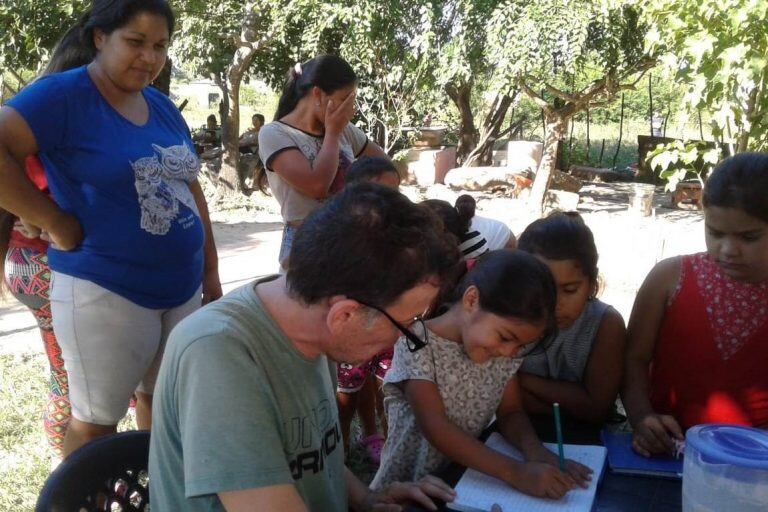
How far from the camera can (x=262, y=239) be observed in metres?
9.12

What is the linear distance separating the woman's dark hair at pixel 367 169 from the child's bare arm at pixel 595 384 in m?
0.96

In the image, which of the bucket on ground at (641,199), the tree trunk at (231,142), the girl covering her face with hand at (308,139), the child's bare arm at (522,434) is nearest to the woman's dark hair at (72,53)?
the girl covering her face with hand at (308,139)

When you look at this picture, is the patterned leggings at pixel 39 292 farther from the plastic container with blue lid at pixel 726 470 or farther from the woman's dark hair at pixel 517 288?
the plastic container with blue lid at pixel 726 470

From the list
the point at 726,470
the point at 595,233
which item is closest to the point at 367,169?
the point at 726,470

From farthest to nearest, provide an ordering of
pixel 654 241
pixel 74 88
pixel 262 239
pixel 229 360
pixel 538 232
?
1. pixel 262 239
2. pixel 654 241
3. pixel 538 232
4. pixel 74 88
5. pixel 229 360

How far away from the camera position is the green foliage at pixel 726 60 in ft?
13.9

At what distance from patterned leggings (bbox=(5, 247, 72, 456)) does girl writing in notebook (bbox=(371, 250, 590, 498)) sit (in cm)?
103

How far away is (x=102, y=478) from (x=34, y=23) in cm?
1095

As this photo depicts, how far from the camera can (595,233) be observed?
354 inches

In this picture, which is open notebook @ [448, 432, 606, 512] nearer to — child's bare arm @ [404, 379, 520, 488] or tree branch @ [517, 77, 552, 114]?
child's bare arm @ [404, 379, 520, 488]

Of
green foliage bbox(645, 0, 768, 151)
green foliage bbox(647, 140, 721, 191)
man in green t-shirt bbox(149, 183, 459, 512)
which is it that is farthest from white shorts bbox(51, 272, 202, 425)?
green foliage bbox(647, 140, 721, 191)

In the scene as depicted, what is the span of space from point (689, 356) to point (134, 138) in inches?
62.1

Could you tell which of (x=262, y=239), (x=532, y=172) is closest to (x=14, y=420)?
(x=262, y=239)

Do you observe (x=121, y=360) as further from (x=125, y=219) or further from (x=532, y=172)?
(x=532, y=172)
